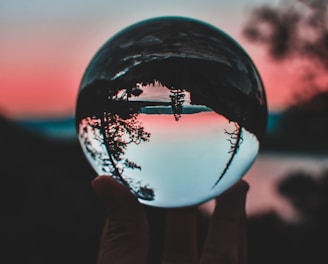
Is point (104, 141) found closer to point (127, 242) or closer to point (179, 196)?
point (179, 196)

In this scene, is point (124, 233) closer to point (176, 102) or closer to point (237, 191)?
point (237, 191)

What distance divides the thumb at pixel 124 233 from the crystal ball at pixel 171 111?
0.68ft

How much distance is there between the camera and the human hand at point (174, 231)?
2.40 m

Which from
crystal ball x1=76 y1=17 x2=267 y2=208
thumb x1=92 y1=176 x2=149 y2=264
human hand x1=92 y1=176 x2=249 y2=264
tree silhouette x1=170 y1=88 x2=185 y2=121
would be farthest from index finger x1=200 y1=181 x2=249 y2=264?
tree silhouette x1=170 y1=88 x2=185 y2=121

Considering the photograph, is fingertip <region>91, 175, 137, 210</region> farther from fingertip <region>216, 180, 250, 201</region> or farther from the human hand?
fingertip <region>216, 180, 250, 201</region>

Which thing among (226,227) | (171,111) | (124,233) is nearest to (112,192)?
(124,233)

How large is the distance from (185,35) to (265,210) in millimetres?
11112

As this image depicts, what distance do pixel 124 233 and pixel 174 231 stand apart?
0.56 meters

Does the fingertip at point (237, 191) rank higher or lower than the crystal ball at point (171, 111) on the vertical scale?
lower

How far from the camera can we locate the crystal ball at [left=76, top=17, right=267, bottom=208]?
1949 millimetres

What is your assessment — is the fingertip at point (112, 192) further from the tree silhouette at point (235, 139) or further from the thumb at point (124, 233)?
the tree silhouette at point (235, 139)

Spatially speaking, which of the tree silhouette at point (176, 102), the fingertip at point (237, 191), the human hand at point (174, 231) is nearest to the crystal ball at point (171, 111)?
the tree silhouette at point (176, 102)

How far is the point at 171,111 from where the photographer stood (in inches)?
76.1

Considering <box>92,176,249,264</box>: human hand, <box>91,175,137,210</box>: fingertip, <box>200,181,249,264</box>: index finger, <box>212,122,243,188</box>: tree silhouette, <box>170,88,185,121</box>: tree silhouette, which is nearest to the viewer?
<box>170,88,185,121</box>: tree silhouette
